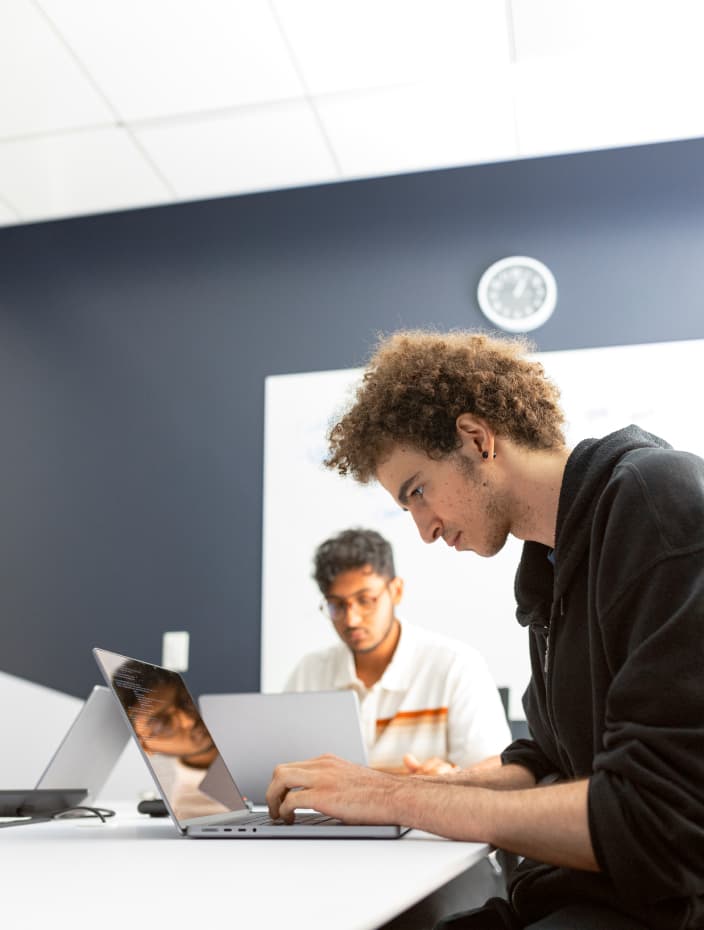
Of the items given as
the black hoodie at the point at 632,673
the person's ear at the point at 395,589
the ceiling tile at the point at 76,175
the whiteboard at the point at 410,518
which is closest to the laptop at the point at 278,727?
the black hoodie at the point at 632,673

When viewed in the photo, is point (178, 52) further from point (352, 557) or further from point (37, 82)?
point (352, 557)

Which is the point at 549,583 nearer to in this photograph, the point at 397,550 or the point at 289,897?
the point at 289,897

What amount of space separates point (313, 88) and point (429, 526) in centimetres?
215

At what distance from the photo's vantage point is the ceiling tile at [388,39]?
281 cm

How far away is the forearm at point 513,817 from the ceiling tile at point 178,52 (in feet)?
7.94

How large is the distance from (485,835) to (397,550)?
2.33 m

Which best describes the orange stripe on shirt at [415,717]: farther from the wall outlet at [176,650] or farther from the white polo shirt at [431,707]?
the wall outlet at [176,650]

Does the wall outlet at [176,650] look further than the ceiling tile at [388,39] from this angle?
Yes

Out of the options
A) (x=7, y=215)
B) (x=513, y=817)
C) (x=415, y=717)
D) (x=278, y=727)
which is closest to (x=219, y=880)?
(x=513, y=817)

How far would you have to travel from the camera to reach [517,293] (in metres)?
3.50

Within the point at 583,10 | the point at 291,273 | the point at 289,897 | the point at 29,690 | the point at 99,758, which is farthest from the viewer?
the point at 291,273

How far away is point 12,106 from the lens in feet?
10.7

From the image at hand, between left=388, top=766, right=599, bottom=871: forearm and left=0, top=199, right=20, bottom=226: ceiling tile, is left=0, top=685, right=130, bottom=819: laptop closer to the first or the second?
left=388, top=766, right=599, bottom=871: forearm

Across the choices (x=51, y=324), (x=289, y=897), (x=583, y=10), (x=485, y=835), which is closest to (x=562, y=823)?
(x=485, y=835)
